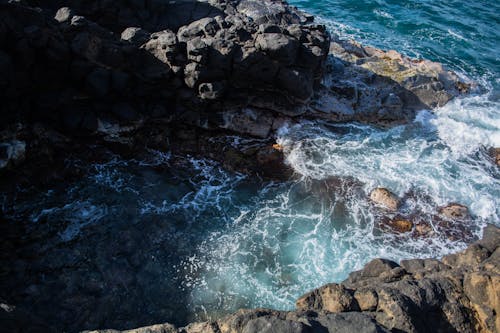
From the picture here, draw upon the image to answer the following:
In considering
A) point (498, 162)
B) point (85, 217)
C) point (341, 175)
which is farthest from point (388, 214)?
point (85, 217)

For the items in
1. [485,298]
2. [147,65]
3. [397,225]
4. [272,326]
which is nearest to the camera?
[272,326]

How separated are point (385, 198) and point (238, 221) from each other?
252 inches

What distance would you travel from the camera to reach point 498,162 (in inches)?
768

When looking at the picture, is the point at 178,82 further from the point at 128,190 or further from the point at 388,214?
the point at 388,214

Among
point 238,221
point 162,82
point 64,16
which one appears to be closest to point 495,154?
point 238,221

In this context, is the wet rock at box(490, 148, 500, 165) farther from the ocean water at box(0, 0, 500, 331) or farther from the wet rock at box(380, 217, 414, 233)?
the wet rock at box(380, 217, 414, 233)

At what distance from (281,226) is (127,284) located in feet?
20.1

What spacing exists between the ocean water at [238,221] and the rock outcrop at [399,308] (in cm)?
344

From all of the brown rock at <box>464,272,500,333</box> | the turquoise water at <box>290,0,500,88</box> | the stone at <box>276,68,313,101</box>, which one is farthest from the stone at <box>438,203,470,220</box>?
the turquoise water at <box>290,0,500,88</box>

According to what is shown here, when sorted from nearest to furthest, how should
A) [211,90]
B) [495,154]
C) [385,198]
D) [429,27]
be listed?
1. [385,198]
2. [211,90]
3. [495,154]
4. [429,27]

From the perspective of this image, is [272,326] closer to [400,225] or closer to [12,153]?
[400,225]

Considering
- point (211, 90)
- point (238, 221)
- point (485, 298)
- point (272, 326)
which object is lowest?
point (238, 221)

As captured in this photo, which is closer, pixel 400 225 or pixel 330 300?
pixel 330 300

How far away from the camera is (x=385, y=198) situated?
1655cm
